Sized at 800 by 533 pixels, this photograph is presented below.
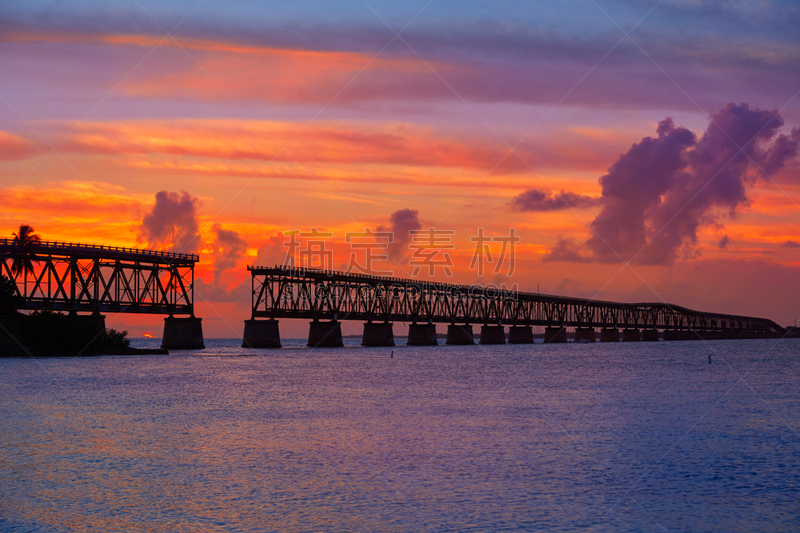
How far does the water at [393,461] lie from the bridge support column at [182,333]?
8310 cm

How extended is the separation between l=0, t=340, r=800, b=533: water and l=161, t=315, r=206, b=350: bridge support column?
83.1m

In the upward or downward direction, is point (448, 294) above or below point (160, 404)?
above

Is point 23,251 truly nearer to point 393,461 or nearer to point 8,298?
point 8,298

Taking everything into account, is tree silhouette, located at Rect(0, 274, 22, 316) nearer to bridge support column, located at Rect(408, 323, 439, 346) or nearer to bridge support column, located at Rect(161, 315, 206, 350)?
bridge support column, located at Rect(161, 315, 206, 350)

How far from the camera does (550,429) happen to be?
3722cm

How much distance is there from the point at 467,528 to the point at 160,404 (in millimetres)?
33085

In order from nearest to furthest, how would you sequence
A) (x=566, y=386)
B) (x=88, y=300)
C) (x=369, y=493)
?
1. (x=369, y=493)
2. (x=566, y=386)
3. (x=88, y=300)

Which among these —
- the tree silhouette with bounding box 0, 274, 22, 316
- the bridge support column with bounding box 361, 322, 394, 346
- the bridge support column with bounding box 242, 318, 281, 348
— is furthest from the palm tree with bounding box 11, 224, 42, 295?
the bridge support column with bounding box 361, 322, 394, 346

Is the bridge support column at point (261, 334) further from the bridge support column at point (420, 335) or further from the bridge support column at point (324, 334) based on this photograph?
the bridge support column at point (420, 335)

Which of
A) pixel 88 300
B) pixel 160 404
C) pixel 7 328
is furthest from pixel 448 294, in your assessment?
pixel 160 404

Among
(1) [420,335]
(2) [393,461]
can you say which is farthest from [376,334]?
(2) [393,461]

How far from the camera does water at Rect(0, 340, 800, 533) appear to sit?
20.5 metres

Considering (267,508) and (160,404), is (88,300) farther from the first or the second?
(267,508)

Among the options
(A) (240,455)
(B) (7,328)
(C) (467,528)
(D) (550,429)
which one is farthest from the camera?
(B) (7,328)
